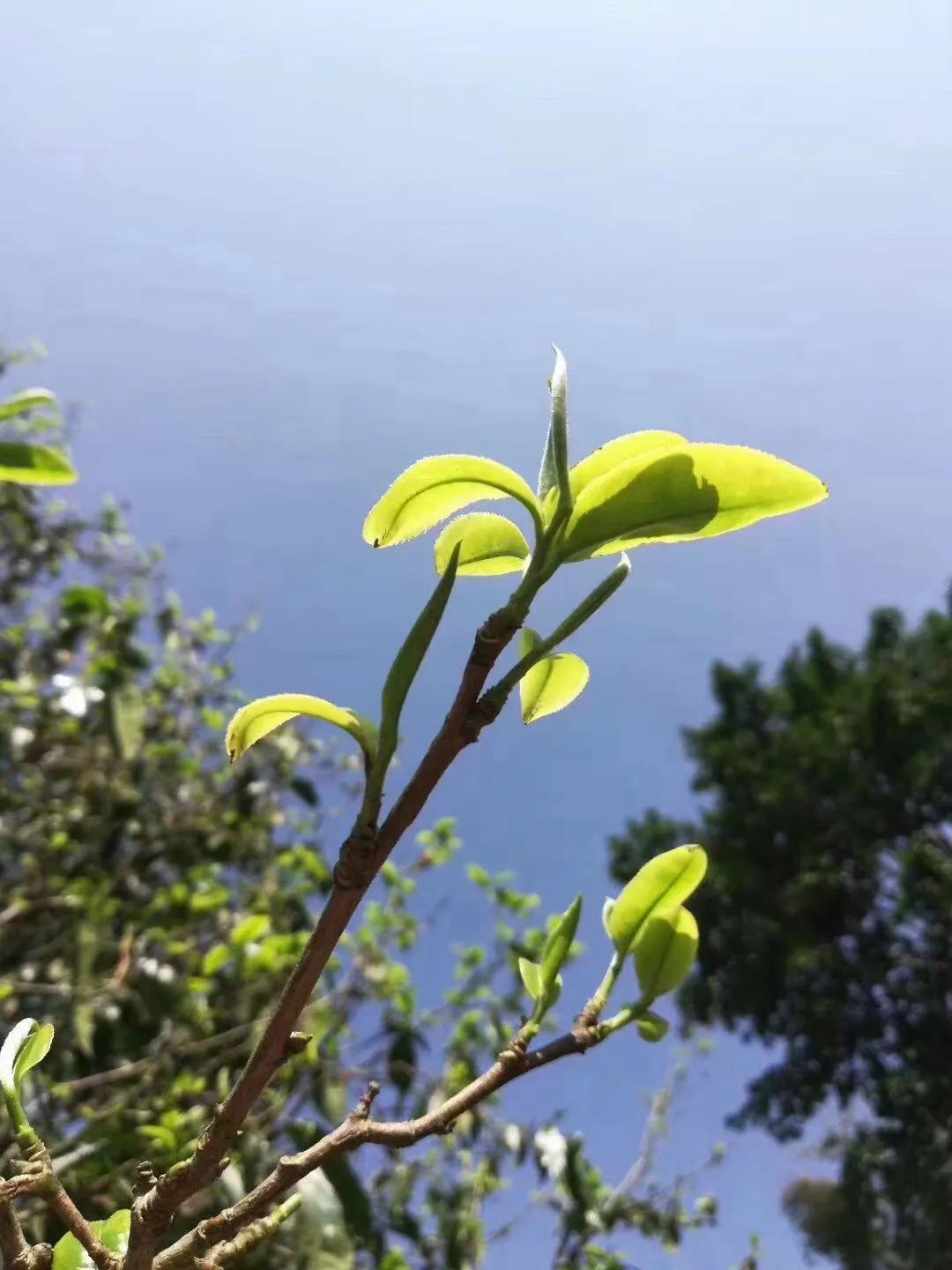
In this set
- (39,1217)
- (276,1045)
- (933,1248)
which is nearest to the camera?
(276,1045)

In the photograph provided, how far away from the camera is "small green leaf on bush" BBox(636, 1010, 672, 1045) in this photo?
2.28 ft

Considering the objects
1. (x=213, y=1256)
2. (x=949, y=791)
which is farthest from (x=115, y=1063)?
(x=949, y=791)

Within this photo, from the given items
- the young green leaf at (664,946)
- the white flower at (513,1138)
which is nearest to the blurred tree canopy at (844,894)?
the white flower at (513,1138)

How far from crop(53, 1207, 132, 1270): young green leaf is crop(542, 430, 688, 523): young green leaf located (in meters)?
0.53

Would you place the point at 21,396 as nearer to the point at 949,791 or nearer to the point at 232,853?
the point at 232,853

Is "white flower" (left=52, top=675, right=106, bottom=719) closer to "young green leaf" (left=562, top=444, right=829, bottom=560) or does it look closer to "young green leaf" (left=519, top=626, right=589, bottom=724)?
"young green leaf" (left=519, top=626, right=589, bottom=724)

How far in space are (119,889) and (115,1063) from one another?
24.6 inches

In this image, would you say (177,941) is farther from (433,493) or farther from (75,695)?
(433,493)

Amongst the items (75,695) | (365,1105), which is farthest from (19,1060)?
(75,695)

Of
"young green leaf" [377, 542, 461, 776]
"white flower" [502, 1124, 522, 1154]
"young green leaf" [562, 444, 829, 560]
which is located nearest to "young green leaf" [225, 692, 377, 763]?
"young green leaf" [377, 542, 461, 776]

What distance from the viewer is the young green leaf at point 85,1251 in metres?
0.63

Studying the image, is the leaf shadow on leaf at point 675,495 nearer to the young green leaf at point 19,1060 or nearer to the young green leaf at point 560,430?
the young green leaf at point 560,430

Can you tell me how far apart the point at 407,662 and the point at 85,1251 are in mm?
436

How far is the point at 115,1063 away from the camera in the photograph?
2.41m
